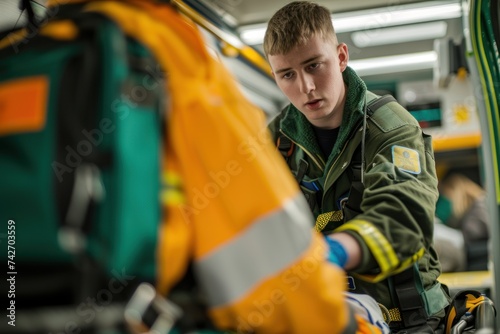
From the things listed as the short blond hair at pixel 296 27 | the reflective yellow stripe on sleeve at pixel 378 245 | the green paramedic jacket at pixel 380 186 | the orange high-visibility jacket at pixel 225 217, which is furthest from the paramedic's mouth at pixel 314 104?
the orange high-visibility jacket at pixel 225 217

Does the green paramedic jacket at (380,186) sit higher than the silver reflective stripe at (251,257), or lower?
lower

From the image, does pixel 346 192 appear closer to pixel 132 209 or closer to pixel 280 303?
pixel 280 303

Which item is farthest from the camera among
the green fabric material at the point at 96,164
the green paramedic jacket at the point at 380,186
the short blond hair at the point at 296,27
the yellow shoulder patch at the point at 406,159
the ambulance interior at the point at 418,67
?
the ambulance interior at the point at 418,67

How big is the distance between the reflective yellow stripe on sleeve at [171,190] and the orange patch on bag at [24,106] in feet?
0.79

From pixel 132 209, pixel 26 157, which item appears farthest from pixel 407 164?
pixel 26 157

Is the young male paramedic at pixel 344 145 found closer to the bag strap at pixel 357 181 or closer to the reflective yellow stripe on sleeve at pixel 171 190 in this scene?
the bag strap at pixel 357 181

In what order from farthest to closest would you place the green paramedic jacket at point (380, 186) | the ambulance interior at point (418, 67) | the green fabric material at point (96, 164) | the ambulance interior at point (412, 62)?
the ambulance interior at point (418, 67), the ambulance interior at point (412, 62), the green paramedic jacket at point (380, 186), the green fabric material at point (96, 164)

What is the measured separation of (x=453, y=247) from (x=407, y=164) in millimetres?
3929

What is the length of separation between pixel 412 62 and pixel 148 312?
27.5 feet

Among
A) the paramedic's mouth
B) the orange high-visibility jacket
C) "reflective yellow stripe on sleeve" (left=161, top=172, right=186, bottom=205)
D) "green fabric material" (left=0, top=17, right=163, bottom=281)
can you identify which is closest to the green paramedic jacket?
the paramedic's mouth

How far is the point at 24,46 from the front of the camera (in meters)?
1.09

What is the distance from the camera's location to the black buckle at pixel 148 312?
956 mm

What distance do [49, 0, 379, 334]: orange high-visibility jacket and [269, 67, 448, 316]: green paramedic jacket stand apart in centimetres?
42

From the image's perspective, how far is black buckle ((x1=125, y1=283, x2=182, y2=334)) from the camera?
37.6 inches
